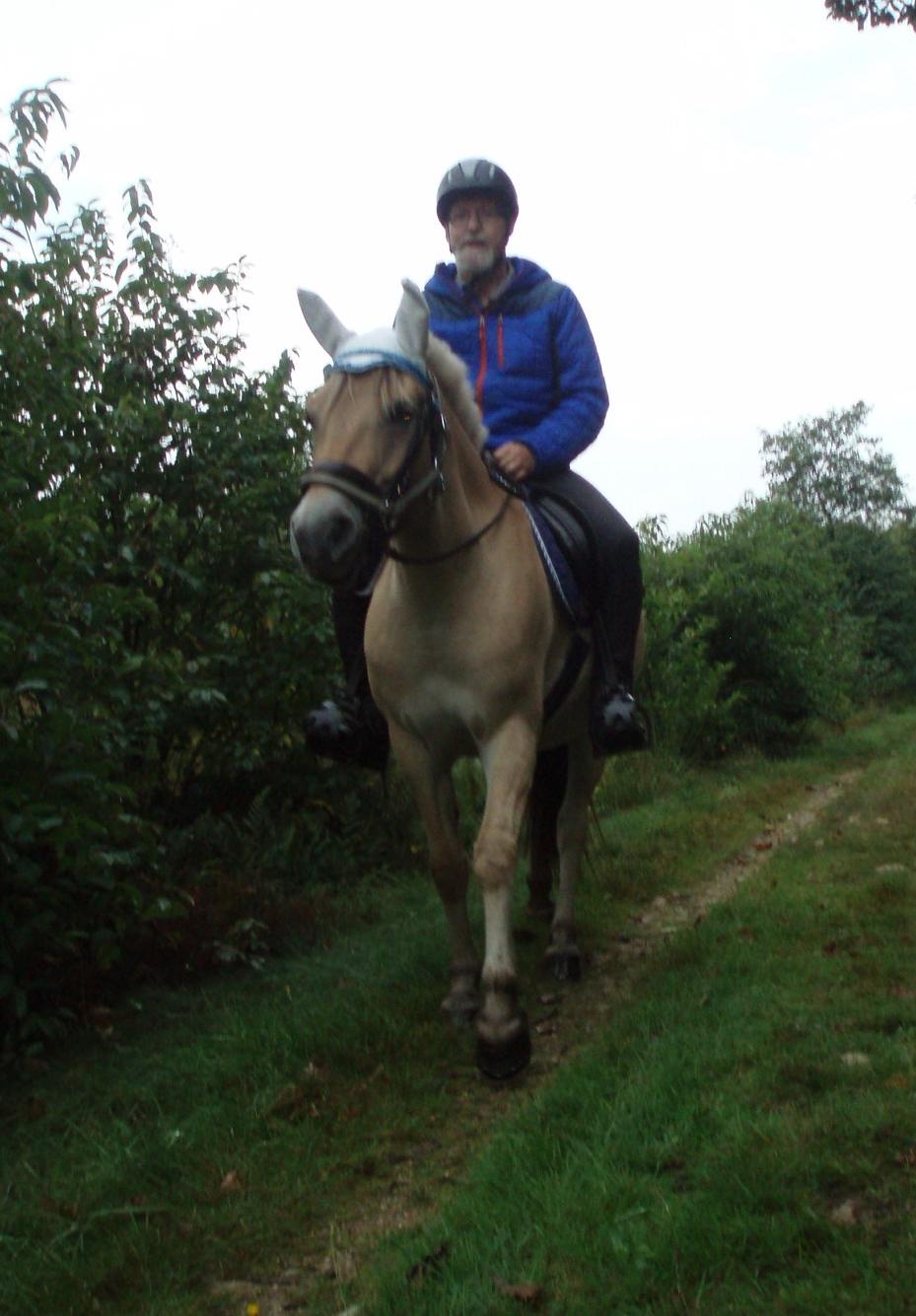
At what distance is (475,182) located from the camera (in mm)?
5496

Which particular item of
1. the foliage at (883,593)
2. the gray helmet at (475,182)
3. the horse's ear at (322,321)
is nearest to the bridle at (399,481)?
the horse's ear at (322,321)

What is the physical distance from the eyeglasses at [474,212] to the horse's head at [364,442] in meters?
1.24

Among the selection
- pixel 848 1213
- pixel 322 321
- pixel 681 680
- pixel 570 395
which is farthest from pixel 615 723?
pixel 681 680

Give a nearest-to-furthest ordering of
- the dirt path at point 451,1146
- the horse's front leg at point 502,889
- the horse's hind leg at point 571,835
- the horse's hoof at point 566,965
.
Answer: the dirt path at point 451,1146, the horse's front leg at point 502,889, the horse's hoof at point 566,965, the horse's hind leg at point 571,835

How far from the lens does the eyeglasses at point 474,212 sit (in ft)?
18.4

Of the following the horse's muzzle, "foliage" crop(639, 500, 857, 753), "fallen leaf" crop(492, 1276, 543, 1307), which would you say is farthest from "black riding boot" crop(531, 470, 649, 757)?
"foliage" crop(639, 500, 857, 753)

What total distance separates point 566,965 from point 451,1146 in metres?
1.93

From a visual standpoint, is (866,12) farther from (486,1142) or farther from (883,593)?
(883,593)

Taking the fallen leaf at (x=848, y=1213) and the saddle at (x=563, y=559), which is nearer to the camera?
the fallen leaf at (x=848, y=1213)

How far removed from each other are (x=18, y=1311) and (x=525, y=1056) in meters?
2.00

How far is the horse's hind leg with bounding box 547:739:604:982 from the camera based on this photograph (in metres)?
6.19

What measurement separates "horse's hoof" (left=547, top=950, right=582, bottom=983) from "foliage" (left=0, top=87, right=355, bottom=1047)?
180 centimetres

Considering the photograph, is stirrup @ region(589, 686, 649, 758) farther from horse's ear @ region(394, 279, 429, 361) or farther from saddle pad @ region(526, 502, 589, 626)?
horse's ear @ region(394, 279, 429, 361)

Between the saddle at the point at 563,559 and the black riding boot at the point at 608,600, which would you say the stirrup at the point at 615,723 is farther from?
the saddle at the point at 563,559
